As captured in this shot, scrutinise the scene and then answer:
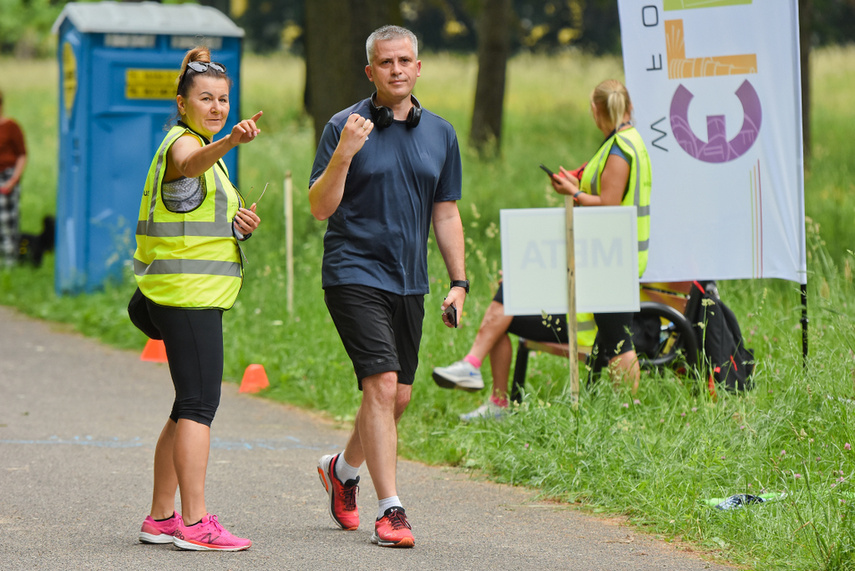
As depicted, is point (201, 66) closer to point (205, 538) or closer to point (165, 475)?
point (165, 475)

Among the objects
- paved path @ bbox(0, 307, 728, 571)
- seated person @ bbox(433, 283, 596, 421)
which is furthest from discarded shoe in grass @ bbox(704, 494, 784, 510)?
seated person @ bbox(433, 283, 596, 421)

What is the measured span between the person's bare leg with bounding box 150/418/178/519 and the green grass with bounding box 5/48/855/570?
5.94ft

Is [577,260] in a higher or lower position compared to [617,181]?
lower

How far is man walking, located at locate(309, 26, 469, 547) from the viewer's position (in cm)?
445

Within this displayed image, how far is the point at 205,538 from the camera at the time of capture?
14.1 feet

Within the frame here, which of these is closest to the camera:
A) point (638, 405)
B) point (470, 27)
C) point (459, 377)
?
point (638, 405)

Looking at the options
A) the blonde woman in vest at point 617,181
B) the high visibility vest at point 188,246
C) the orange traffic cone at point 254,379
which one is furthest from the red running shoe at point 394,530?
the orange traffic cone at point 254,379

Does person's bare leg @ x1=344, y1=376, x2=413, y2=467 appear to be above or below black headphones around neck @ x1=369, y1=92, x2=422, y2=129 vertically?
below

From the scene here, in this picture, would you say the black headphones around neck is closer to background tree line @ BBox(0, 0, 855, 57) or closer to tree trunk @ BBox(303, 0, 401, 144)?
tree trunk @ BBox(303, 0, 401, 144)

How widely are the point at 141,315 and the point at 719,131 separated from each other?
3.53 metres

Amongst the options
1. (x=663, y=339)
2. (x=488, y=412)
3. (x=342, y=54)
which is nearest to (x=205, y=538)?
(x=488, y=412)

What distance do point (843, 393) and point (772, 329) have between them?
76.8 inches

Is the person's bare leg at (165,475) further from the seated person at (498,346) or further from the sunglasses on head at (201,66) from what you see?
the seated person at (498,346)

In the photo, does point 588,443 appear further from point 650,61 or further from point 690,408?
point 650,61
